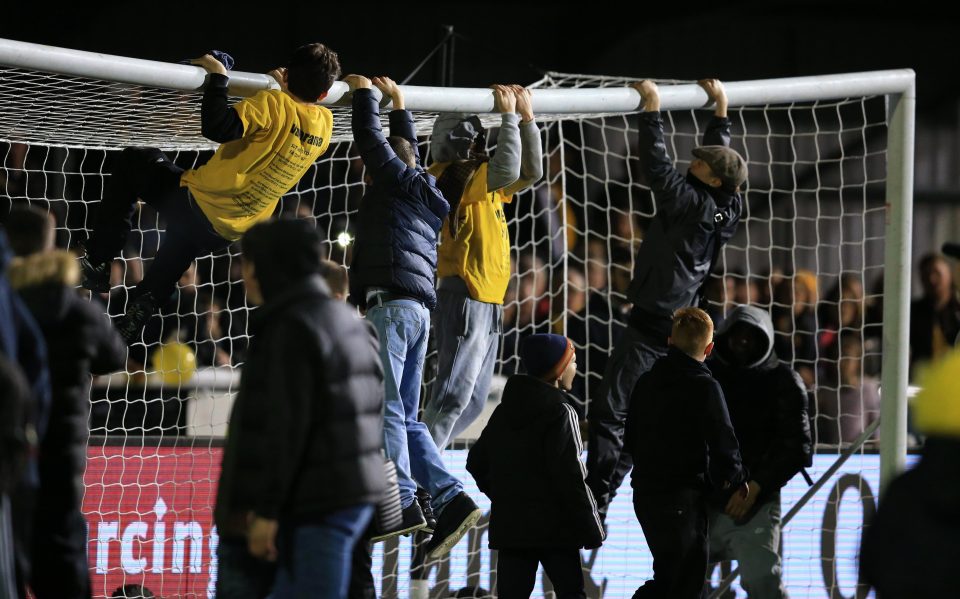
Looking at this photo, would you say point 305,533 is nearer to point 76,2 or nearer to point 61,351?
point 61,351

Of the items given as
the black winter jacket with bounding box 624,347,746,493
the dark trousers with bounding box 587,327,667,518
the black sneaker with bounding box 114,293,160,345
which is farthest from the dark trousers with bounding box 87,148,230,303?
the black winter jacket with bounding box 624,347,746,493

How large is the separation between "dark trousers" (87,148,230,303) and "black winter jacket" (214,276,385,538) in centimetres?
200

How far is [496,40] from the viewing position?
12859 mm

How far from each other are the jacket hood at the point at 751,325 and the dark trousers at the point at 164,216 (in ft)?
7.43

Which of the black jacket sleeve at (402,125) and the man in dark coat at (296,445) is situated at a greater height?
the black jacket sleeve at (402,125)

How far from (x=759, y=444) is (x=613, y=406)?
702 mm

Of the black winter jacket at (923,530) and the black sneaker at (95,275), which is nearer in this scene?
the black winter jacket at (923,530)

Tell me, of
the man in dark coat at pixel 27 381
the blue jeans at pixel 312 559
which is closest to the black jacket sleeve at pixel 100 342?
the man in dark coat at pixel 27 381

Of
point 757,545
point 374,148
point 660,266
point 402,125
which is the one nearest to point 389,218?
point 374,148

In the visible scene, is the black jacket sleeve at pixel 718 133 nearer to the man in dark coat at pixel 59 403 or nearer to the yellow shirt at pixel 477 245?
the yellow shirt at pixel 477 245

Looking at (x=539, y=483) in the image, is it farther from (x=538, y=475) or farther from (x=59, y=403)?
(x=59, y=403)

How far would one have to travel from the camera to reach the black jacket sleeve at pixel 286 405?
11.8ft

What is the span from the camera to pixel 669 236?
598cm

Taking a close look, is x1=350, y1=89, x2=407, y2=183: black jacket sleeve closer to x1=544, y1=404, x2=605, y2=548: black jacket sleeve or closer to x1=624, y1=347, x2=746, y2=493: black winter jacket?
x1=544, y1=404, x2=605, y2=548: black jacket sleeve
